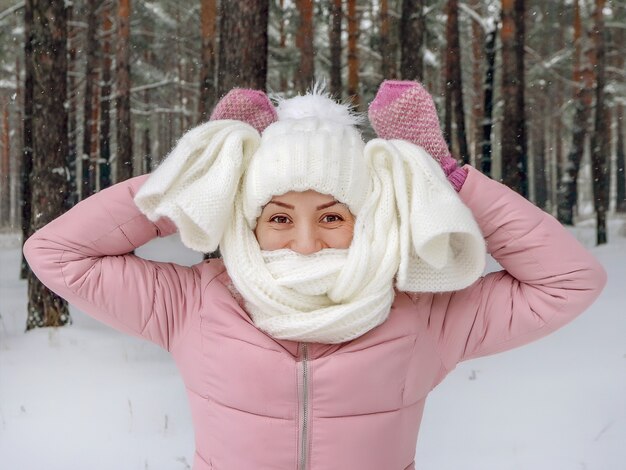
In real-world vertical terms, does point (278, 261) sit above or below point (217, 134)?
below

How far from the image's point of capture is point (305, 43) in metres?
12.5

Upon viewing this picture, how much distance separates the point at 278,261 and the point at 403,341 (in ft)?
1.23

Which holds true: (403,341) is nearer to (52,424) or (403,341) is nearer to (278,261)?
(278,261)

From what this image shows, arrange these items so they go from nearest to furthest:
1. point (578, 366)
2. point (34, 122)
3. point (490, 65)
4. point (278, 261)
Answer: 1. point (278, 261)
2. point (578, 366)
3. point (34, 122)
4. point (490, 65)

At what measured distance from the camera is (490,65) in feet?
41.2

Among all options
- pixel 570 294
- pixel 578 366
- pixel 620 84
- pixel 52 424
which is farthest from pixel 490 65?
pixel 570 294

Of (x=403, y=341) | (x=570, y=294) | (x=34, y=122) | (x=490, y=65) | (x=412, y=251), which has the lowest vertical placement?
(x=403, y=341)

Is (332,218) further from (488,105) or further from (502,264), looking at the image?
(488,105)

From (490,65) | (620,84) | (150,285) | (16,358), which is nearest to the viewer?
(150,285)

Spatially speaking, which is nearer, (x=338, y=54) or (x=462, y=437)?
(x=462, y=437)

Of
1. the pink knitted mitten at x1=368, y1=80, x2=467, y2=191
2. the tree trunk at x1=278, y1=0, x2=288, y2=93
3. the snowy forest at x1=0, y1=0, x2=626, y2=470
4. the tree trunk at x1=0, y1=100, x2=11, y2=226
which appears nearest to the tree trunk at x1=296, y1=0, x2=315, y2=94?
the snowy forest at x1=0, y1=0, x2=626, y2=470

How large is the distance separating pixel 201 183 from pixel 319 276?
0.37 meters

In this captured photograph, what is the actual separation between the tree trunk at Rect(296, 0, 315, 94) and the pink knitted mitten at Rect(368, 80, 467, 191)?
1088 centimetres

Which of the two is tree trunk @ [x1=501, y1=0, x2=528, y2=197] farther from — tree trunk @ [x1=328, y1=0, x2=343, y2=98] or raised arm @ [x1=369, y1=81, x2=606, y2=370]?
raised arm @ [x1=369, y1=81, x2=606, y2=370]
